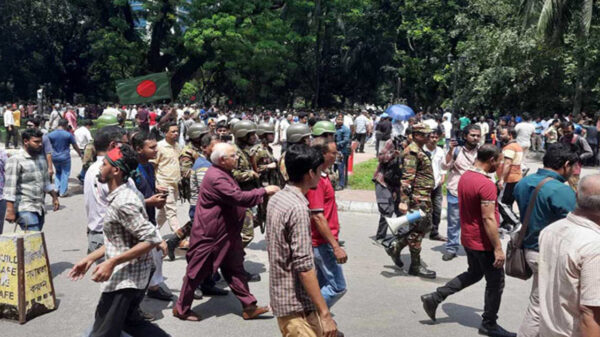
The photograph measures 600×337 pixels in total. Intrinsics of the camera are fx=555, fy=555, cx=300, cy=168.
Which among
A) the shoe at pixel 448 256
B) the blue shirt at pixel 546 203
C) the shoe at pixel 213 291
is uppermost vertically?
the blue shirt at pixel 546 203

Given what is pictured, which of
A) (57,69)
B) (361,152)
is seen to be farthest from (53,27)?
(361,152)

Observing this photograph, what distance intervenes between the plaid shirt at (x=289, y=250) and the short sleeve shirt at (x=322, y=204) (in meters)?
1.04

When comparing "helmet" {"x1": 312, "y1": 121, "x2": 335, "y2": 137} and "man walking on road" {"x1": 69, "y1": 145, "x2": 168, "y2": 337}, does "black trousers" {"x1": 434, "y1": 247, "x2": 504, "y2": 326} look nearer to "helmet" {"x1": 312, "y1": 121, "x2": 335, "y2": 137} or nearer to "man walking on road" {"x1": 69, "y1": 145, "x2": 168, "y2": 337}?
"helmet" {"x1": 312, "y1": 121, "x2": 335, "y2": 137}

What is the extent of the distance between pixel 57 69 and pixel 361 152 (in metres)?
33.0

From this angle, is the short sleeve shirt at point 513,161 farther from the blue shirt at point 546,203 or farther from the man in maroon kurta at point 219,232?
the man in maroon kurta at point 219,232

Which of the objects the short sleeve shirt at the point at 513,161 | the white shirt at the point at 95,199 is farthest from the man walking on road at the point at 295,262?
the short sleeve shirt at the point at 513,161

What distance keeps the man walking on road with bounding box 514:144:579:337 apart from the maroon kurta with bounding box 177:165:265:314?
87.4 inches

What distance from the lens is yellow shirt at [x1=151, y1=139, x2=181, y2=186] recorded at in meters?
7.43

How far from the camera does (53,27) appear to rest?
43.4 metres

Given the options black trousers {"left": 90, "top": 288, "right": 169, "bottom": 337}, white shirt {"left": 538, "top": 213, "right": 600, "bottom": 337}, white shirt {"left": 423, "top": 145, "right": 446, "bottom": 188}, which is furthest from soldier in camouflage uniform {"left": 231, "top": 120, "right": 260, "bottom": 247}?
white shirt {"left": 538, "top": 213, "right": 600, "bottom": 337}

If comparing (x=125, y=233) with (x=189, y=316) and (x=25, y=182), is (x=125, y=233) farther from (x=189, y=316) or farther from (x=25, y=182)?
(x=25, y=182)

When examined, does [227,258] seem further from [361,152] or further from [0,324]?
[361,152]

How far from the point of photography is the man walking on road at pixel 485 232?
15.1 feet

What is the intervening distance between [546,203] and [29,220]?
5026 mm
